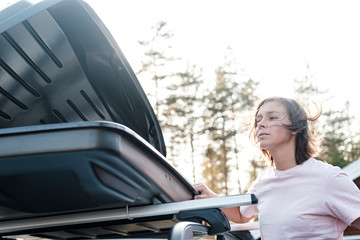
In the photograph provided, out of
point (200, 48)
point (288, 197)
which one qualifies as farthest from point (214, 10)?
point (288, 197)

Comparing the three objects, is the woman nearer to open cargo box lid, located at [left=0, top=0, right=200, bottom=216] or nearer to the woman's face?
the woman's face

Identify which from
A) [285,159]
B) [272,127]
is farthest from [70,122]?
[285,159]

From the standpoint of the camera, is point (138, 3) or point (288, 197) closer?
point (288, 197)

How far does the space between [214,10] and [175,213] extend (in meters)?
33.5

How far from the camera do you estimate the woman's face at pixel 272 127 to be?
2912mm

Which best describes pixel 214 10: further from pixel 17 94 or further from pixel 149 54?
pixel 17 94

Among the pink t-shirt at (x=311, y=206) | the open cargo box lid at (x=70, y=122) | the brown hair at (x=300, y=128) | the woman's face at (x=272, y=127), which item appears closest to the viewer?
the open cargo box lid at (x=70, y=122)

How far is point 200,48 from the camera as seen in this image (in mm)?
31672

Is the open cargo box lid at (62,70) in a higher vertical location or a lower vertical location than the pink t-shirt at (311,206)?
higher

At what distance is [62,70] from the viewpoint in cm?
190

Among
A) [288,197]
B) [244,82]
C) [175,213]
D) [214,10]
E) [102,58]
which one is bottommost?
[175,213]

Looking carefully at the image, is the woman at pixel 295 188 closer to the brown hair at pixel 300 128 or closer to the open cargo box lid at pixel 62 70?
the brown hair at pixel 300 128

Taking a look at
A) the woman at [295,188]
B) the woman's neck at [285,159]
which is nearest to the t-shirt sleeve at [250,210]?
the woman at [295,188]

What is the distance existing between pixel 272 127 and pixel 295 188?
336mm
